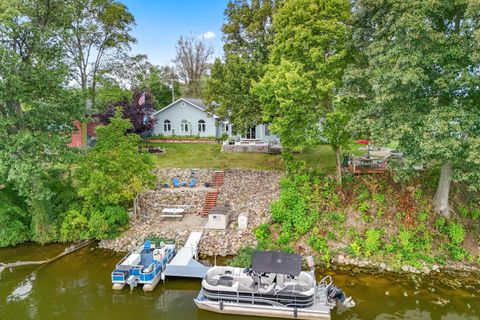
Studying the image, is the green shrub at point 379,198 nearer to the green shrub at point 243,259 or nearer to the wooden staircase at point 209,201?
the green shrub at point 243,259

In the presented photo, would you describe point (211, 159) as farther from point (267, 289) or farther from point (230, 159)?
point (267, 289)

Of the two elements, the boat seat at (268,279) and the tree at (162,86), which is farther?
the tree at (162,86)

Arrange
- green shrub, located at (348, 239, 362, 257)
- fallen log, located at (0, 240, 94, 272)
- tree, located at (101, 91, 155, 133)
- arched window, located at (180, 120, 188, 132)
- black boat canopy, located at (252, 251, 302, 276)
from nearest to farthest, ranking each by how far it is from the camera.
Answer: black boat canopy, located at (252, 251, 302, 276), fallen log, located at (0, 240, 94, 272), green shrub, located at (348, 239, 362, 257), tree, located at (101, 91, 155, 133), arched window, located at (180, 120, 188, 132)

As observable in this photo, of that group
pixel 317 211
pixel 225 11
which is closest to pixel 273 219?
pixel 317 211

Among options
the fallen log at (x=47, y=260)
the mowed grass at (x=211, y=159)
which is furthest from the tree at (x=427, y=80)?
the fallen log at (x=47, y=260)

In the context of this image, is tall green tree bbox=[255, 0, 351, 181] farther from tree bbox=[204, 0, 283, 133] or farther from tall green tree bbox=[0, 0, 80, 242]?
tall green tree bbox=[0, 0, 80, 242]

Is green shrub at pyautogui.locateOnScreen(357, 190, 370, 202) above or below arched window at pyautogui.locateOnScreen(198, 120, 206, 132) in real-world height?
below

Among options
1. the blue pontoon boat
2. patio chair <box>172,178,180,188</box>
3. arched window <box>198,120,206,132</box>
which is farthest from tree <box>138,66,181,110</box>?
the blue pontoon boat
